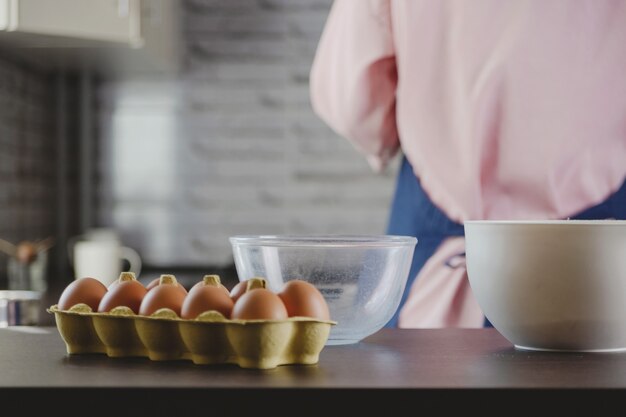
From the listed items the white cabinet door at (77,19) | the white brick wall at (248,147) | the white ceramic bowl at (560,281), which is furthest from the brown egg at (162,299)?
the white brick wall at (248,147)

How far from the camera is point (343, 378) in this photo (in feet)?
2.06

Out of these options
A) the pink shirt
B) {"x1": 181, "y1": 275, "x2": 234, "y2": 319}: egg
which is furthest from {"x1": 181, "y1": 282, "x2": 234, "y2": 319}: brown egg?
the pink shirt

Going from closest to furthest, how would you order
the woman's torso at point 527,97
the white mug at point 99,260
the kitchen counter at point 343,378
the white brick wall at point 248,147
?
the kitchen counter at point 343,378, the woman's torso at point 527,97, the white mug at point 99,260, the white brick wall at point 248,147

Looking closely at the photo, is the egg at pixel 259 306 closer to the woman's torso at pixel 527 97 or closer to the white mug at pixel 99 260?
the woman's torso at pixel 527 97

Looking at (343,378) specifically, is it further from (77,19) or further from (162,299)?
(77,19)

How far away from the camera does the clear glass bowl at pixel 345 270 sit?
2.65 ft

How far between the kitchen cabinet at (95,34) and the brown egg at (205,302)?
1.60m

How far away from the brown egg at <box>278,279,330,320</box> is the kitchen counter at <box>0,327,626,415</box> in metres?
0.04

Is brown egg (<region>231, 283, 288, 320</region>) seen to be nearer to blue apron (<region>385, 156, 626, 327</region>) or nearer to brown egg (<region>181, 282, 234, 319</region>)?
brown egg (<region>181, 282, 234, 319</region>)

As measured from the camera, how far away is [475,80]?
133 centimetres

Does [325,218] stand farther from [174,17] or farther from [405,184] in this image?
[405,184]

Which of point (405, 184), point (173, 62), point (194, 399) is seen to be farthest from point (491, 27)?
point (173, 62)

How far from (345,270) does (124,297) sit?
188 mm

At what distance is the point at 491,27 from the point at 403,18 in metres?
0.13
